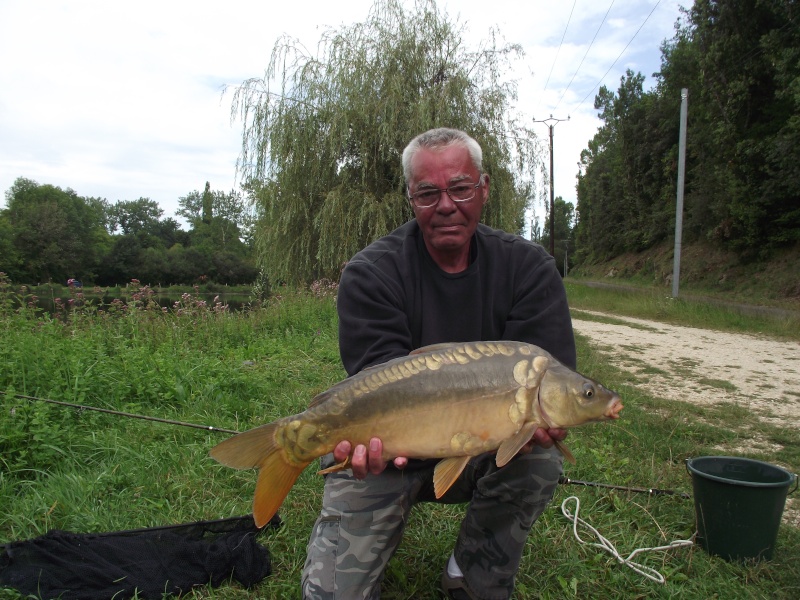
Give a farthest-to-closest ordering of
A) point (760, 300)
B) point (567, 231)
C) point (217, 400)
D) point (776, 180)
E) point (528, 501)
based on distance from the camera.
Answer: point (567, 231), point (776, 180), point (760, 300), point (217, 400), point (528, 501)

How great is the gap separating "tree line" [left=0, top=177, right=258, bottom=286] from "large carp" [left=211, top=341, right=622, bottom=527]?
2986 centimetres

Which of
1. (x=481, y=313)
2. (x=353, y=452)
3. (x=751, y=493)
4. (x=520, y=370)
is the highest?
(x=481, y=313)

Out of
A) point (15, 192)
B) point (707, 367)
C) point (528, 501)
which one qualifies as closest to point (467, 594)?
point (528, 501)

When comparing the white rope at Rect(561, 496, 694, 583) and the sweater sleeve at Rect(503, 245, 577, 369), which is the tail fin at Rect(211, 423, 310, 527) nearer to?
the sweater sleeve at Rect(503, 245, 577, 369)

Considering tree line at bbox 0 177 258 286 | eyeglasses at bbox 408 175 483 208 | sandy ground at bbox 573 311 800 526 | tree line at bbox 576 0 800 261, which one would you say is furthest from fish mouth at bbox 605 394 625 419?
tree line at bbox 0 177 258 286

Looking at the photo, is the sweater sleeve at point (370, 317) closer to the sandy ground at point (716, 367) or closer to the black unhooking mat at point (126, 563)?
the black unhooking mat at point (126, 563)

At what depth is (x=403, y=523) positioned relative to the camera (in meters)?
1.96

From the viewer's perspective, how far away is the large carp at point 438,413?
165 cm

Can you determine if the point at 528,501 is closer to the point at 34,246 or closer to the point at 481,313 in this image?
the point at 481,313

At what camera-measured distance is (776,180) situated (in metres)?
18.5

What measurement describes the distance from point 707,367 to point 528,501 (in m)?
5.32

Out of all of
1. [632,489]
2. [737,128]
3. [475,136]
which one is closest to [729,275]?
[737,128]

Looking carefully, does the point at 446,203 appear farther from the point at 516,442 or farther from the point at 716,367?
the point at 716,367

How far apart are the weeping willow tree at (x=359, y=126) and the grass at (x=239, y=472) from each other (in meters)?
6.11
